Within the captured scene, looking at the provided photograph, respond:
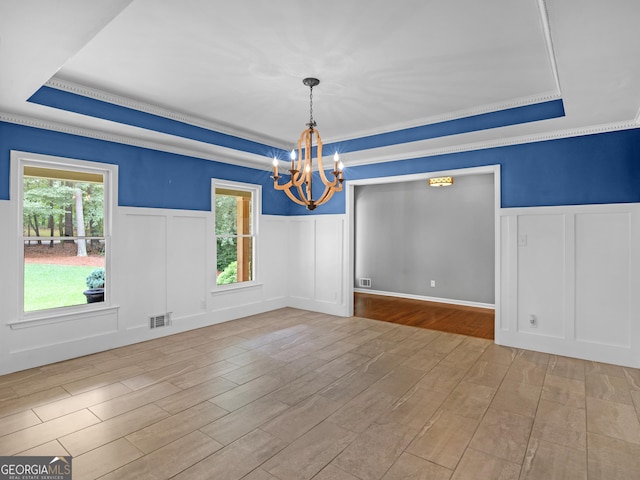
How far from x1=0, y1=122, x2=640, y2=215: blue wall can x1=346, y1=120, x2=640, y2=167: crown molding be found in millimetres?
54

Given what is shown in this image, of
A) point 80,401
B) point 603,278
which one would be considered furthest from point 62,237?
point 603,278

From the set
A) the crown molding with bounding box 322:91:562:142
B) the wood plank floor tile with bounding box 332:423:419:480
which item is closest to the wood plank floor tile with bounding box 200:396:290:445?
the wood plank floor tile with bounding box 332:423:419:480

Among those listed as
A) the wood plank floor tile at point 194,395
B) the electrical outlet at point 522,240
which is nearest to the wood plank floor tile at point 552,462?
the wood plank floor tile at point 194,395

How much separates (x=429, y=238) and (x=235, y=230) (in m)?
3.85

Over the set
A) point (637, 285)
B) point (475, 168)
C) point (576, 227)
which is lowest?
point (637, 285)

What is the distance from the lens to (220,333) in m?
4.84

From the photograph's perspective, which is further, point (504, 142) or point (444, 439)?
point (504, 142)

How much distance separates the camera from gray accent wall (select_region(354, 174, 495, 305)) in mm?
6539

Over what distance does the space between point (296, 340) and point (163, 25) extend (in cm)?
356

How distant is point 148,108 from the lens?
12.7ft

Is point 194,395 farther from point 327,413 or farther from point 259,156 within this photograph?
point 259,156

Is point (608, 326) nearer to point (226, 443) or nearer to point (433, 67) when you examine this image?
point (433, 67)

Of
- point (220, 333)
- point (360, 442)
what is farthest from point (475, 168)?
point (220, 333)

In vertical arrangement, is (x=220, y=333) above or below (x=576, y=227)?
below
